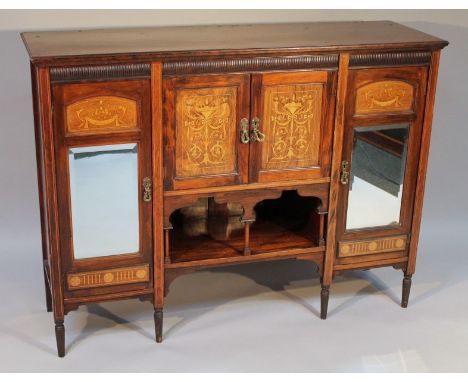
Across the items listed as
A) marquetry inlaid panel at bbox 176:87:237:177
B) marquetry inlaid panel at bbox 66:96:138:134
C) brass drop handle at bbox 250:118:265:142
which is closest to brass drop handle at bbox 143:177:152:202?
marquetry inlaid panel at bbox 176:87:237:177

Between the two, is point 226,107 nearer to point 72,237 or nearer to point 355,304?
point 72,237

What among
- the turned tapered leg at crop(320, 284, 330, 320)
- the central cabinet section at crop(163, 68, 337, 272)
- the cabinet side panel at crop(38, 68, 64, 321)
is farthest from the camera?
the turned tapered leg at crop(320, 284, 330, 320)

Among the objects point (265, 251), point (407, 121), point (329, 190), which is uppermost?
point (407, 121)

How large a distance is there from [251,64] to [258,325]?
1.15m

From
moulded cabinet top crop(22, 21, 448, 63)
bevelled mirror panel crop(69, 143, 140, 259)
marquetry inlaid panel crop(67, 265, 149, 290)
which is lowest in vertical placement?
marquetry inlaid panel crop(67, 265, 149, 290)

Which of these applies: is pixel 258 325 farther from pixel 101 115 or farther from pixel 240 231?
pixel 101 115

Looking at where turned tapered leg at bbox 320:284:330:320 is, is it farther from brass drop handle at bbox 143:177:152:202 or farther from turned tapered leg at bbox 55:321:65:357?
turned tapered leg at bbox 55:321:65:357

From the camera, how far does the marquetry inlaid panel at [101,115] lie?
380 centimetres

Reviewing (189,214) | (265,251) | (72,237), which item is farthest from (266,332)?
(72,237)

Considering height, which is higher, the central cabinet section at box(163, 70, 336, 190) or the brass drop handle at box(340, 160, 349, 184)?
the central cabinet section at box(163, 70, 336, 190)

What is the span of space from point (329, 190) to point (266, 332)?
0.66 metres

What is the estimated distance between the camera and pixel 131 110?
152 inches

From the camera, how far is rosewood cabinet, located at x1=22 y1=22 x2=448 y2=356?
3838 mm

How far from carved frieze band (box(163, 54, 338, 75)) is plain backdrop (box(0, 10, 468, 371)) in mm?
887
